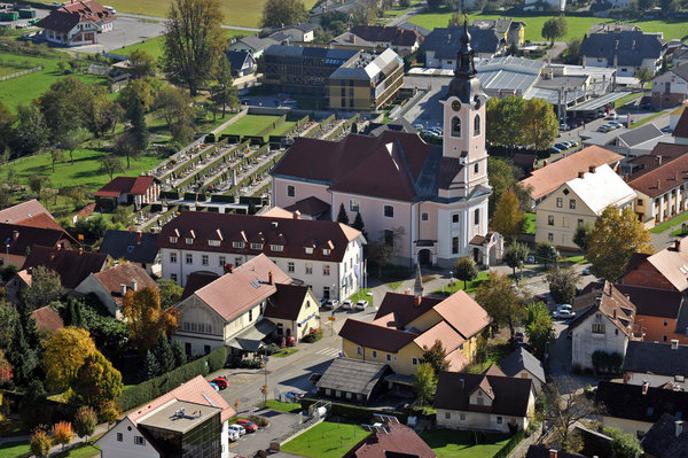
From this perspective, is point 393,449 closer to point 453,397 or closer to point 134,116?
point 453,397

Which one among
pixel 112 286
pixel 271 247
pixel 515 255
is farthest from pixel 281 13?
pixel 112 286

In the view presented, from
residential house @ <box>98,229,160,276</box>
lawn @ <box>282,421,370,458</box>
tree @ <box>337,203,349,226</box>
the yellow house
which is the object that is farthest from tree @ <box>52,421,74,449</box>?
tree @ <box>337,203,349,226</box>

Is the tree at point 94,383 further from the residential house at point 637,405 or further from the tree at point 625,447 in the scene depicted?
the tree at point 625,447

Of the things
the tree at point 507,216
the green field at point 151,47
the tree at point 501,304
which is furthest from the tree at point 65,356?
the green field at point 151,47

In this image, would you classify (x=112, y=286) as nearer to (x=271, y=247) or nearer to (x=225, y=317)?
(x=225, y=317)

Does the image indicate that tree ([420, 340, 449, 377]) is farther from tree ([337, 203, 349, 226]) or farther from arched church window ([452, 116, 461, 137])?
tree ([337, 203, 349, 226])
